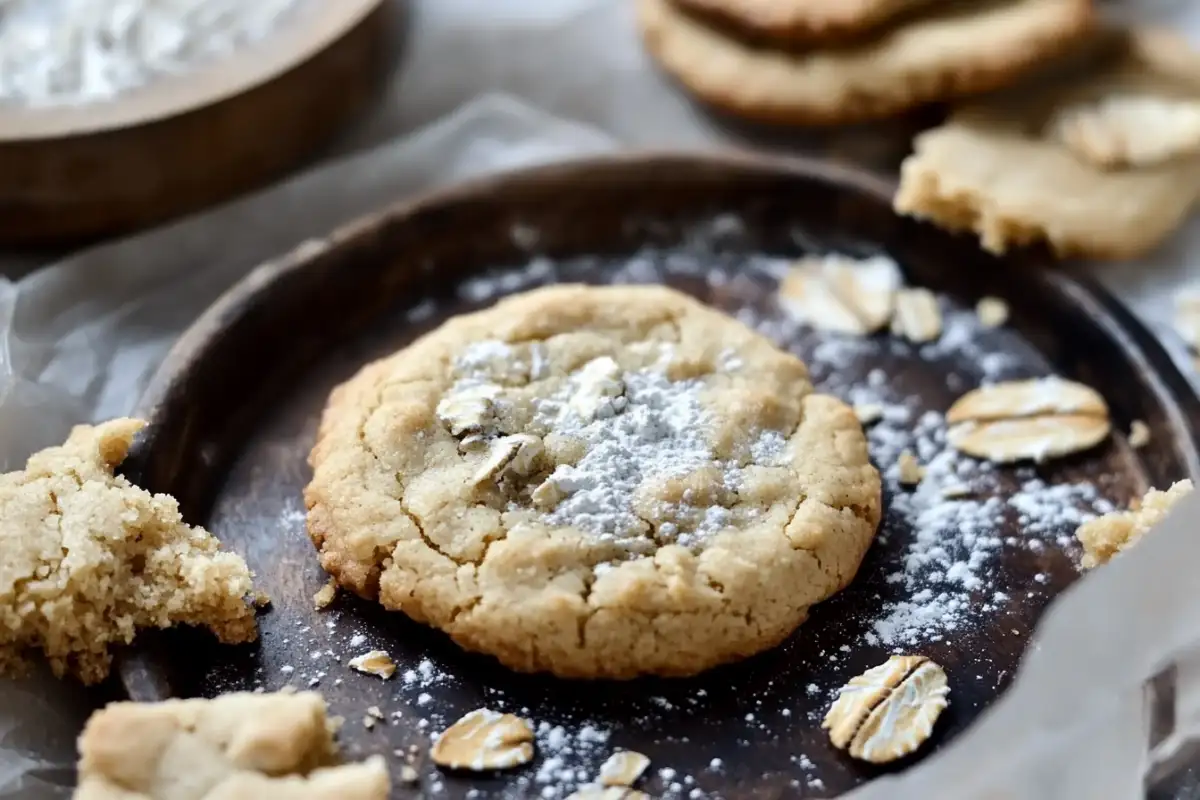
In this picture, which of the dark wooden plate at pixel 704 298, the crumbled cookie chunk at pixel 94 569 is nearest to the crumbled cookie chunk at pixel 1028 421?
the dark wooden plate at pixel 704 298

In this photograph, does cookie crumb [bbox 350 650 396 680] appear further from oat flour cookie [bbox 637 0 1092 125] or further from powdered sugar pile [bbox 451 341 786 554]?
oat flour cookie [bbox 637 0 1092 125]

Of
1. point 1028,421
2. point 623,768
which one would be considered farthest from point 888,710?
point 1028,421

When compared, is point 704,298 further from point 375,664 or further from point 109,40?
point 109,40

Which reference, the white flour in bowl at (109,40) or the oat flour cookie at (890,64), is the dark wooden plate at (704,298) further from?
the white flour in bowl at (109,40)

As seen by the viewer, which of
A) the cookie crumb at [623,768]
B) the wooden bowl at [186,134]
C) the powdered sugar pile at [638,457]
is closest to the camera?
the cookie crumb at [623,768]

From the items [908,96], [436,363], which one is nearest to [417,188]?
[436,363]

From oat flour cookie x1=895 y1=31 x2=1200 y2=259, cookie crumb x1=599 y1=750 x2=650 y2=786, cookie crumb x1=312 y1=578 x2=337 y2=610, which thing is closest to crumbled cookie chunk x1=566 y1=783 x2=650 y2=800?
cookie crumb x1=599 y1=750 x2=650 y2=786
